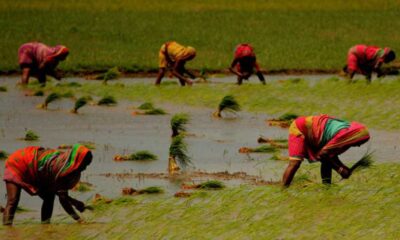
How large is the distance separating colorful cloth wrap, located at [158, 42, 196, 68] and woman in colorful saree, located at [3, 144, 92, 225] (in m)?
11.9

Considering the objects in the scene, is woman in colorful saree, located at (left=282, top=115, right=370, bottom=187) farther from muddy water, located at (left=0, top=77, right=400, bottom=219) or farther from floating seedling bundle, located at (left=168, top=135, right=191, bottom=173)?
floating seedling bundle, located at (left=168, top=135, right=191, bottom=173)

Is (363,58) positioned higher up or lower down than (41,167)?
lower down

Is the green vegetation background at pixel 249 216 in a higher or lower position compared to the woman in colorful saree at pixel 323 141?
lower

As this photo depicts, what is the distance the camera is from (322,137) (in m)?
12.0

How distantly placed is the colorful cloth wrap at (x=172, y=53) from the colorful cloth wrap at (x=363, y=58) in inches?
117

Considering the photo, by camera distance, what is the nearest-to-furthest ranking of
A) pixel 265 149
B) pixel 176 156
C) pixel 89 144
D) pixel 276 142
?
pixel 176 156 < pixel 265 149 < pixel 89 144 < pixel 276 142

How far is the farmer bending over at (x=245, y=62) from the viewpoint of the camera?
2267 centimetres

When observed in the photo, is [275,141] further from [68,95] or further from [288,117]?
[68,95]

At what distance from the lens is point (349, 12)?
37031mm

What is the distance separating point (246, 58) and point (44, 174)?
1224 centimetres

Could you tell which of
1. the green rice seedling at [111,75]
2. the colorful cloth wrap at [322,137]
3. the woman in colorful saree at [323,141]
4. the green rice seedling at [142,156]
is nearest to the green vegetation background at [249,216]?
the woman in colorful saree at [323,141]

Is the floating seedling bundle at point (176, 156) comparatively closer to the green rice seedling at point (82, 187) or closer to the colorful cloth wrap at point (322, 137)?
the green rice seedling at point (82, 187)

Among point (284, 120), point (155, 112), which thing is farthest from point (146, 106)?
point (284, 120)

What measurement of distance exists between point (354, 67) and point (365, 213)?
12398 millimetres
